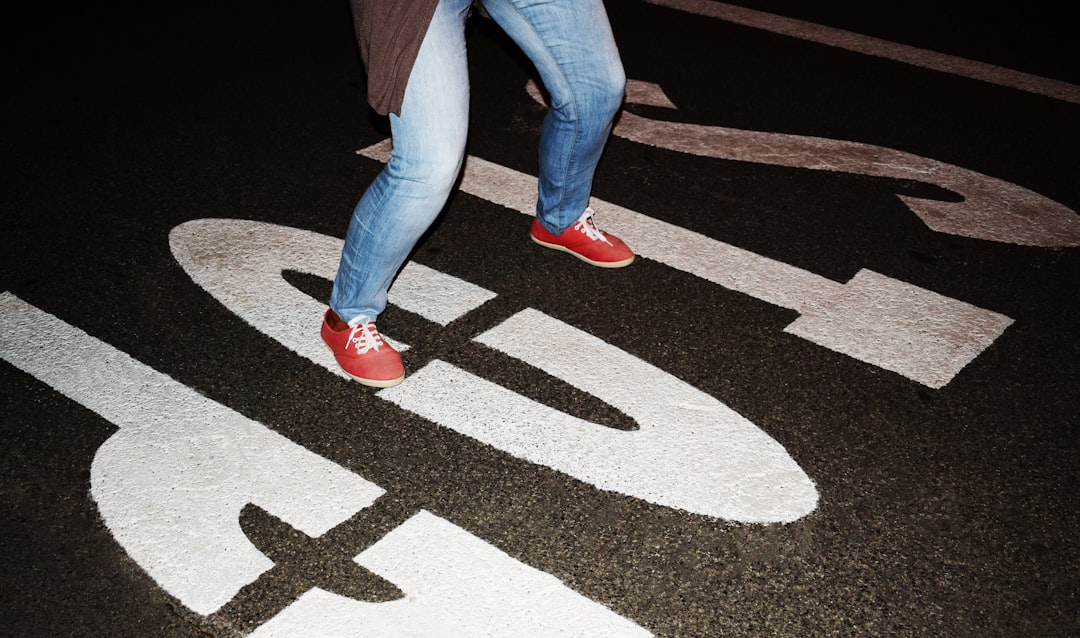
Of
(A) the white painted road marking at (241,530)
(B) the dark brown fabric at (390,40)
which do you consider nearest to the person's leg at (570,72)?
(B) the dark brown fabric at (390,40)

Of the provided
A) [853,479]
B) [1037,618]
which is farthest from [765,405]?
[1037,618]

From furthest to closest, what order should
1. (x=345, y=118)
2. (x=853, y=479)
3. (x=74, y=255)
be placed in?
(x=345, y=118) → (x=74, y=255) → (x=853, y=479)

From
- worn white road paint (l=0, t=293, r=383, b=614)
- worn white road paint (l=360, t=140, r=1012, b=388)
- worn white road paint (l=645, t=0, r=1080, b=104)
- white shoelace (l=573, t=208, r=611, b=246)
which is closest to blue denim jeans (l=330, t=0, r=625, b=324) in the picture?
white shoelace (l=573, t=208, r=611, b=246)

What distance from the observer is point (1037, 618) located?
2.40 m

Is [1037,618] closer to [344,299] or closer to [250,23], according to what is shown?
[344,299]

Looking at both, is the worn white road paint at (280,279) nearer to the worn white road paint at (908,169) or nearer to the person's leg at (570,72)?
the person's leg at (570,72)

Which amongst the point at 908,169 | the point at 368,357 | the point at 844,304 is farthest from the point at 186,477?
the point at 908,169

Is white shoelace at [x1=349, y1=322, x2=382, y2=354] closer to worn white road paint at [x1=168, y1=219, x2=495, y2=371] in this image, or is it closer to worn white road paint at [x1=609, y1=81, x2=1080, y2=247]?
worn white road paint at [x1=168, y1=219, x2=495, y2=371]

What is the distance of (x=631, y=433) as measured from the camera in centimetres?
293

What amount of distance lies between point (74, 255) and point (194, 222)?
1.49 ft

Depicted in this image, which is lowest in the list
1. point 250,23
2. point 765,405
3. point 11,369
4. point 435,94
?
point 11,369

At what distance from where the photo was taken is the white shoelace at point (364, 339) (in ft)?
10.2

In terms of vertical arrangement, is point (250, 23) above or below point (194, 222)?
above

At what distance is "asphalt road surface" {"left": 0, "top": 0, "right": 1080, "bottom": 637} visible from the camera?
2443mm
